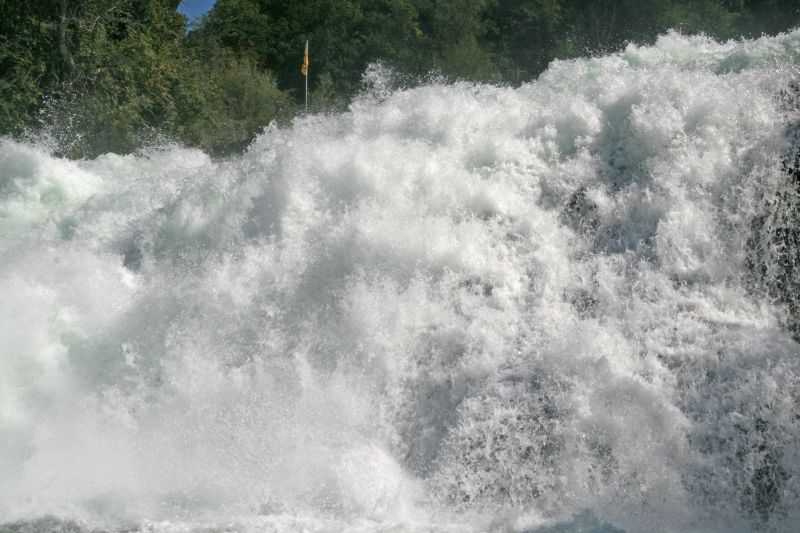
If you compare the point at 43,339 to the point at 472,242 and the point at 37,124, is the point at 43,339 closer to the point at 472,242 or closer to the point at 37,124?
the point at 472,242

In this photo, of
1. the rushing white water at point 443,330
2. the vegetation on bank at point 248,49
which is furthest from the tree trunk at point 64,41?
the rushing white water at point 443,330

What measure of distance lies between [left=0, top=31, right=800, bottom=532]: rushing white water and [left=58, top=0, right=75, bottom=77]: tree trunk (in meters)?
9.15

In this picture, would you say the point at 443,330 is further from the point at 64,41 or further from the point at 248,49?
the point at 248,49

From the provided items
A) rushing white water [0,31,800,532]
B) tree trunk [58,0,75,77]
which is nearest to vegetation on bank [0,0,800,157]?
tree trunk [58,0,75,77]

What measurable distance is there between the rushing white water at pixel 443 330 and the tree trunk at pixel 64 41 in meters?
9.15

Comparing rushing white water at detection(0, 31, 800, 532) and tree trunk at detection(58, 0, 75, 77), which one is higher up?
tree trunk at detection(58, 0, 75, 77)

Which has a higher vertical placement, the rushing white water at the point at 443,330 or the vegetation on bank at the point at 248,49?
the vegetation on bank at the point at 248,49

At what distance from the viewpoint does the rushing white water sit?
4602mm

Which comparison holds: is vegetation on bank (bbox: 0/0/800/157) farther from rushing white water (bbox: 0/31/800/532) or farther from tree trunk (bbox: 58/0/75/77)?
rushing white water (bbox: 0/31/800/532)

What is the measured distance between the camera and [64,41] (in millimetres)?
15156

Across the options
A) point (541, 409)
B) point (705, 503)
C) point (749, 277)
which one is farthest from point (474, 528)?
point (749, 277)

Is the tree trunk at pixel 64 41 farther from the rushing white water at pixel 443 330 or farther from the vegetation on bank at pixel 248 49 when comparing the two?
the rushing white water at pixel 443 330

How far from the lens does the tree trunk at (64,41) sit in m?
15.1

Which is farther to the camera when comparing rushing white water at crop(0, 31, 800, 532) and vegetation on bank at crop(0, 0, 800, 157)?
vegetation on bank at crop(0, 0, 800, 157)
